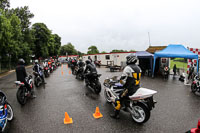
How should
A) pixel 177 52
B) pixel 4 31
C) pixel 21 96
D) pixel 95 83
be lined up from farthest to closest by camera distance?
pixel 4 31, pixel 177 52, pixel 95 83, pixel 21 96

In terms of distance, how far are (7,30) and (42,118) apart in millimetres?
13971

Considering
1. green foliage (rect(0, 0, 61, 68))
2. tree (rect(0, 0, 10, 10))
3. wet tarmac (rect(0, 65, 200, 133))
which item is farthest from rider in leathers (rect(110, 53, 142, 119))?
tree (rect(0, 0, 10, 10))

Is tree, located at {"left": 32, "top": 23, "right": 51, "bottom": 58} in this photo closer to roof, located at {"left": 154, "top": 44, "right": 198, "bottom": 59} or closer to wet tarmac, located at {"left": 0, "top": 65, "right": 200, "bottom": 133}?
roof, located at {"left": 154, "top": 44, "right": 198, "bottom": 59}

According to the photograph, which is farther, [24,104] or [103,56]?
[103,56]

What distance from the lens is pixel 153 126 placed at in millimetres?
3447

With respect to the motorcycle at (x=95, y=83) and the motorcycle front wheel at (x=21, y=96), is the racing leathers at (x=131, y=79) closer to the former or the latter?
the motorcycle at (x=95, y=83)

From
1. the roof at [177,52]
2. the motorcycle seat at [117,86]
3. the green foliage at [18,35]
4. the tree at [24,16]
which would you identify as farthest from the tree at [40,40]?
the motorcycle seat at [117,86]

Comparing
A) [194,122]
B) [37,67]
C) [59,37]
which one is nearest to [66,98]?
[37,67]

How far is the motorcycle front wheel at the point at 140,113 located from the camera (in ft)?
10.6

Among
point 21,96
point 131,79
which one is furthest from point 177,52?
point 21,96

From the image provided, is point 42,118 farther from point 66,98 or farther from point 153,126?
point 153,126

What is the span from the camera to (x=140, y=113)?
11.2 feet

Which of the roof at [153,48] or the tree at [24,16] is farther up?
the tree at [24,16]

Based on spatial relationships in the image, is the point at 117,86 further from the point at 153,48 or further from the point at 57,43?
the point at 57,43
